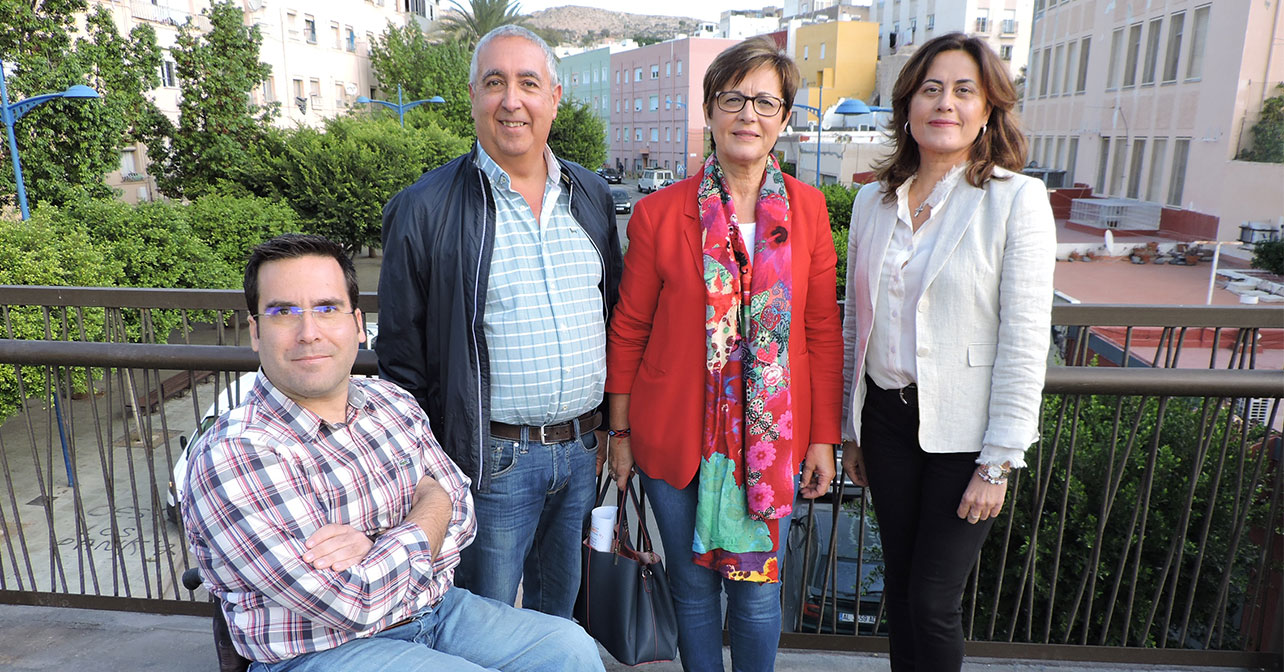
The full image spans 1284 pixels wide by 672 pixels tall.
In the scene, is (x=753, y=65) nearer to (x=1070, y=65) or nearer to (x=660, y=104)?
(x=1070, y=65)

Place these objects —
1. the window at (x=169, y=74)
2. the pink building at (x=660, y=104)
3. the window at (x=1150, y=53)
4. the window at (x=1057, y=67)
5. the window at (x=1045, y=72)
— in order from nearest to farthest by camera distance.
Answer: the window at (x=1150, y=53), the window at (x=169, y=74), the window at (x=1057, y=67), the window at (x=1045, y=72), the pink building at (x=660, y=104)

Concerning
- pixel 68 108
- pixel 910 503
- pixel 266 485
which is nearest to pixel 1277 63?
pixel 910 503

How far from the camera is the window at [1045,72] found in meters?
31.4

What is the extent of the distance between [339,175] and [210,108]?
455 cm

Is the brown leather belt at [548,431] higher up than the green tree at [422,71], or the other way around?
the green tree at [422,71]

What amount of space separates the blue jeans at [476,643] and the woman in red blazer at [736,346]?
19.7 inches

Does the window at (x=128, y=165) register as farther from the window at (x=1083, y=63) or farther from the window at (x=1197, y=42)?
the window at (x=1083, y=63)

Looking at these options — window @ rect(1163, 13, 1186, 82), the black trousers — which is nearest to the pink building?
window @ rect(1163, 13, 1186, 82)

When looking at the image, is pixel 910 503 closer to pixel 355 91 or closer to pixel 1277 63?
pixel 1277 63

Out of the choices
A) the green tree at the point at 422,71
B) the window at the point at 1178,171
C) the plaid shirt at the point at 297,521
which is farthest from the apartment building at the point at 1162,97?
the green tree at the point at 422,71

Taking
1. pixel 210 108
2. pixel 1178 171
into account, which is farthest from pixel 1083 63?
pixel 210 108

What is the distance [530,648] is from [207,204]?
69.9ft

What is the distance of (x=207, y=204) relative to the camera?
64.6 ft

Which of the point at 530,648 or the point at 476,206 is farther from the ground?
the point at 476,206
